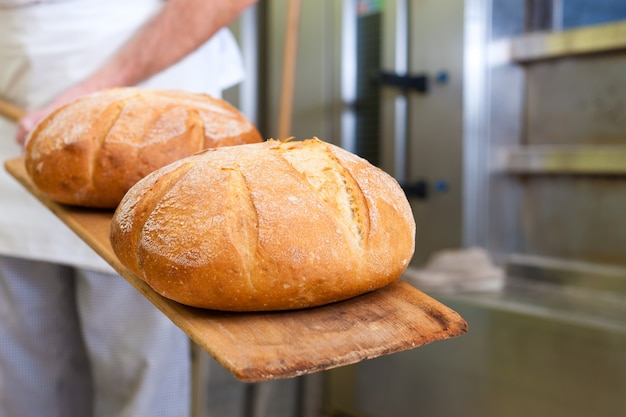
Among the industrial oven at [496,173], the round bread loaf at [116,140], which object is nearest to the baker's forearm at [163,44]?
the round bread loaf at [116,140]

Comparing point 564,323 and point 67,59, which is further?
point 564,323

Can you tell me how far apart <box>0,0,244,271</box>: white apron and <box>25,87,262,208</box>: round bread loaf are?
37 cm

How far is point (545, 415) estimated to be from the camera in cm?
188

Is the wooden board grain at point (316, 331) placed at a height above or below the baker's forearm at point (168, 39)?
below

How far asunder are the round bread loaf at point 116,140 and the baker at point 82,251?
25 centimetres

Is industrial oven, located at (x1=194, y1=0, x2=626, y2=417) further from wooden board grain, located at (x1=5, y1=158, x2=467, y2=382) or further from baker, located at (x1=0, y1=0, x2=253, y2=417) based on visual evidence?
wooden board grain, located at (x1=5, y1=158, x2=467, y2=382)

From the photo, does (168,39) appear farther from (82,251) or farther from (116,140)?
(82,251)

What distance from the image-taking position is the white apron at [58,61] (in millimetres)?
1365

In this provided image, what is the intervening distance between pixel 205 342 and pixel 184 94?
56 centimetres

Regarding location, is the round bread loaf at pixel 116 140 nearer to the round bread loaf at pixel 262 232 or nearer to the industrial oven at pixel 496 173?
the round bread loaf at pixel 262 232

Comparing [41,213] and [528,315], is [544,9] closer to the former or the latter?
[528,315]

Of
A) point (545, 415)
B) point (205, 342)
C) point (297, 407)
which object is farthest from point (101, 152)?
point (297, 407)

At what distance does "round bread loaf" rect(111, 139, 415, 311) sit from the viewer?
2.05ft

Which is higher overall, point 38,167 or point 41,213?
A: point 38,167
